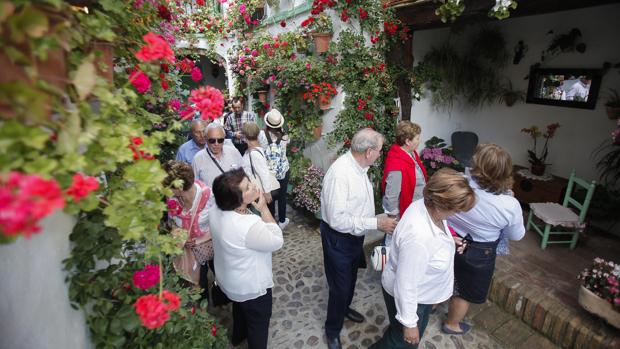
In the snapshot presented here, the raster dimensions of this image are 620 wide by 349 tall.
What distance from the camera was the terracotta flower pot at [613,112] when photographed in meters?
4.45

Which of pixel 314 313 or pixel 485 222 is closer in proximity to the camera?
pixel 485 222

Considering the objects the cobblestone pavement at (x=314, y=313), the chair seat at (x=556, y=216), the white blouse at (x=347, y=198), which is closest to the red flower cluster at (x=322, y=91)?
the cobblestone pavement at (x=314, y=313)

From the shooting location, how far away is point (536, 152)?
19.0 feet

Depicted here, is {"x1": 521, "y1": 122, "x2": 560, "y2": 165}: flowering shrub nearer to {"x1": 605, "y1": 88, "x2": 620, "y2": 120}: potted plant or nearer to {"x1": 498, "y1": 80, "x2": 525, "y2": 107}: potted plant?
{"x1": 498, "y1": 80, "x2": 525, "y2": 107}: potted plant

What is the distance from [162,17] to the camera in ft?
6.15

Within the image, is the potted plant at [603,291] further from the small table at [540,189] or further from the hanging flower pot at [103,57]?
the hanging flower pot at [103,57]

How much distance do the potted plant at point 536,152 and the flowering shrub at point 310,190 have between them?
3.72 metres

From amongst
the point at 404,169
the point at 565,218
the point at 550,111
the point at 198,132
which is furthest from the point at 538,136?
the point at 198,132

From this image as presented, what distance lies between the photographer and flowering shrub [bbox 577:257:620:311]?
2568 millimetres

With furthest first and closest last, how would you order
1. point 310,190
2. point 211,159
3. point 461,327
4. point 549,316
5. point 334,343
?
1. point 310,190
2. point 211,159
3. point 461,327
4. point 549,316
5. point 334,343

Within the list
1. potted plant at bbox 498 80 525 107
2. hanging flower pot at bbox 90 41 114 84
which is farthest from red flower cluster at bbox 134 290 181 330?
→ potted plant at bbox 498 80 525 107

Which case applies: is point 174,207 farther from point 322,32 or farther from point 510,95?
point 510,95

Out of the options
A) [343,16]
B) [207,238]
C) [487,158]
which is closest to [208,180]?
[207,238]

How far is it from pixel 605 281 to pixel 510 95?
162 inches
